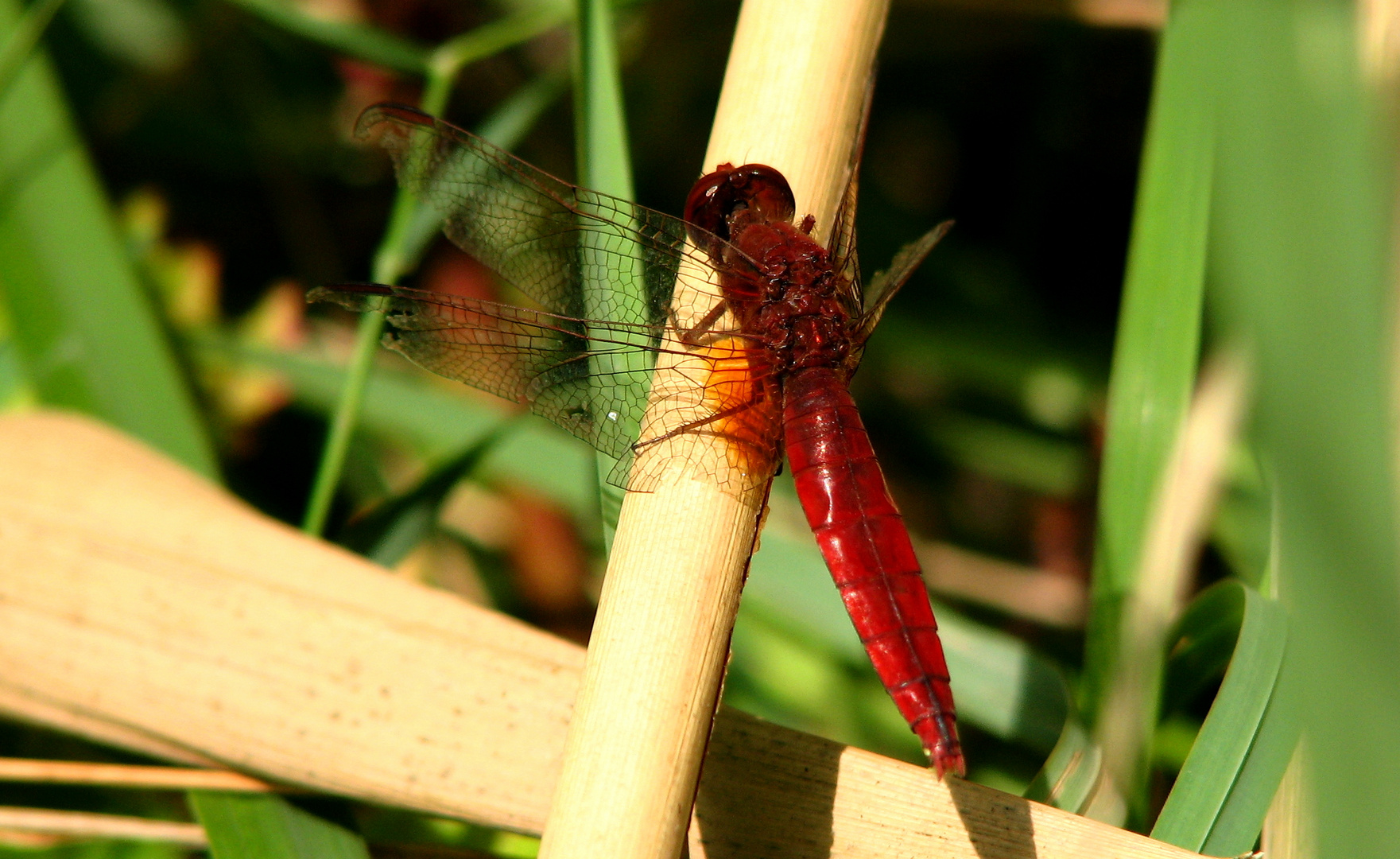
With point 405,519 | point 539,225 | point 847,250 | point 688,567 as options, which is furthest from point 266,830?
point 847,250

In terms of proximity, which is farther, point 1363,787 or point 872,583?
point 872,583

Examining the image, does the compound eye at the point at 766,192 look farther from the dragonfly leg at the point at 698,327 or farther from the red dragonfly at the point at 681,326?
the dragonfly leg at the point at 698,327

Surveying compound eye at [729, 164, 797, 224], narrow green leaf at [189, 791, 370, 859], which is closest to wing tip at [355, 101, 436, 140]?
compound eye at [729, 164, 797, 224]

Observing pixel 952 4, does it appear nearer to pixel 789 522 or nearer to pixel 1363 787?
pixel 789 522

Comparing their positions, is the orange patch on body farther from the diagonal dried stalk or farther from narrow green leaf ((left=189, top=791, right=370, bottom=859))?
narrow green leaf ((left=189, top=791, right=370, bottom=859))

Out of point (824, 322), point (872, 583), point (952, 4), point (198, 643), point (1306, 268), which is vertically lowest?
point (198, 643)

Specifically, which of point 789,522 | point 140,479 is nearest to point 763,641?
point 789,522
